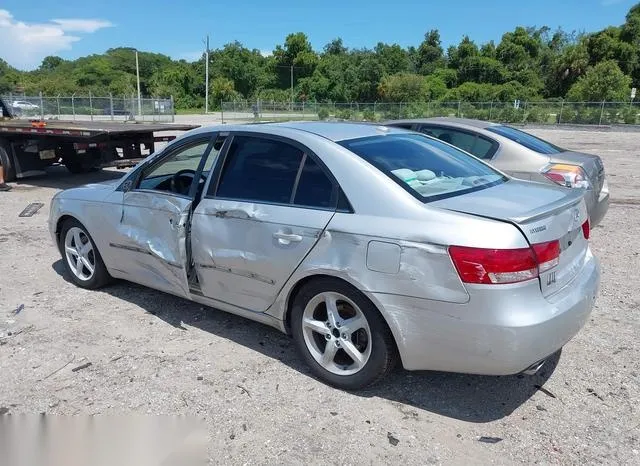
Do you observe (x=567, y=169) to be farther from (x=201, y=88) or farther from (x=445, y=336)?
(x=201, y=88)

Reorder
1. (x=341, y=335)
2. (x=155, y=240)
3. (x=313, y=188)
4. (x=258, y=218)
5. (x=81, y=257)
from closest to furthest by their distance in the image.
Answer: (x=341, y=335)
(x=313, y=188)
(x=258, y=218)
(x=155, y=240)
(x=81, y=257)

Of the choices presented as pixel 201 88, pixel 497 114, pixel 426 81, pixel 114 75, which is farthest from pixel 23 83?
pixel 497 114

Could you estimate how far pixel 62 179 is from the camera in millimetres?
12617

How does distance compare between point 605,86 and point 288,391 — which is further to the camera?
point 605,86

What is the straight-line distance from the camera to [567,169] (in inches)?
248

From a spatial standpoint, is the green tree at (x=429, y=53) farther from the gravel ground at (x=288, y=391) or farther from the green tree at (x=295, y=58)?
the gravel ground at (x=288, y=391)

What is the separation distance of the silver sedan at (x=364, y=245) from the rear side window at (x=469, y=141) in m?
2.93

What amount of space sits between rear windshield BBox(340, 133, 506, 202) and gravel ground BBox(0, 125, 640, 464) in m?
1.26

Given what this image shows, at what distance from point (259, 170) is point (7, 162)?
33.1 ft

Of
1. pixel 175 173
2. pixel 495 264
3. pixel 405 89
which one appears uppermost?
pixel 405 89

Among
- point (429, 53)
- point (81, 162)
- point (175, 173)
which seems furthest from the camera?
point (429, 53)

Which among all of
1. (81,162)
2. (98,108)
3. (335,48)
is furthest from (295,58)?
(81,162)

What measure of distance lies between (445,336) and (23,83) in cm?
10886

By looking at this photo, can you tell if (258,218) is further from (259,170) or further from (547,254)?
(547,254)
